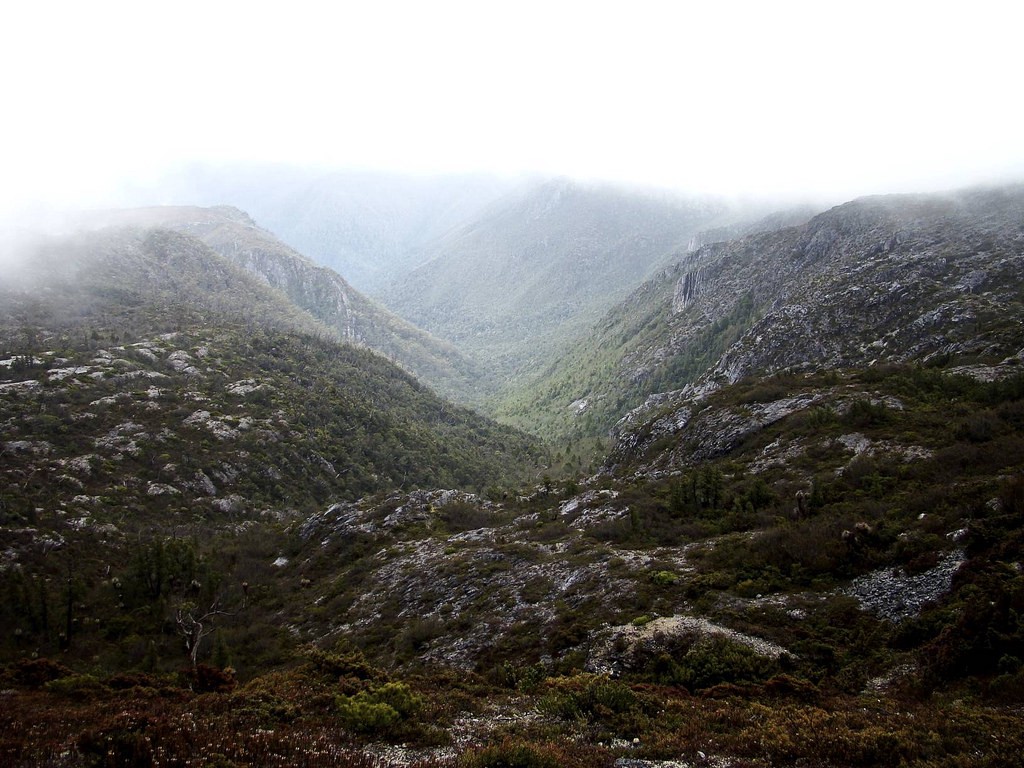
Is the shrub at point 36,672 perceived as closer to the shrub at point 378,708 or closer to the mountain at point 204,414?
the shrub at point 378,708

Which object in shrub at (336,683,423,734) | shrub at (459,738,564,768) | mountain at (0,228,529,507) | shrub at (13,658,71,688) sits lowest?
mountain at (0,228,529,507)

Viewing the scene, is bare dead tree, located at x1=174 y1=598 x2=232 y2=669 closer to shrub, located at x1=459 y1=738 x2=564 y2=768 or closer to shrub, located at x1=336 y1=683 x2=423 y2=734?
shrub, located at x1=336 y1=683 x2=423 y2=734

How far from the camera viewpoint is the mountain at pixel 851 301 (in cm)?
7325

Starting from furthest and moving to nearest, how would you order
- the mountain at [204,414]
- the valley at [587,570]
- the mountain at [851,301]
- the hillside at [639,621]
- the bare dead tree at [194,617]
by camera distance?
1. the mountain at [204,414]
2. the mountain at [851,301]
3. the bare dead tree at [194,617]
4. the valley at [587,570]
5. the hillside at [639,621]

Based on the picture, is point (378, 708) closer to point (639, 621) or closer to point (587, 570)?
point (639, 621)

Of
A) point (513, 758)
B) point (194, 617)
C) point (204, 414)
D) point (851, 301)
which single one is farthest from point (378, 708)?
point (204, 414)

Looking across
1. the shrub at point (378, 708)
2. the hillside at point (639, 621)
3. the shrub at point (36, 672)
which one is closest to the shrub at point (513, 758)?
the hillside at point (639, 621)

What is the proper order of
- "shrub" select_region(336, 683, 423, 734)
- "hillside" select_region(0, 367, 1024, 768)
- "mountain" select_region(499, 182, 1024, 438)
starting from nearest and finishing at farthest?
1. "hillside" select_region(0, 367, 1024, 768)
2. "shrub" select_region(336, 683, 423, 734)
3. "mountain" select_region(499, 182, 1024, 438)

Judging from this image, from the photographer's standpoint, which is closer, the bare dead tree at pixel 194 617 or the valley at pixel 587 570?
the valley at pixel 587 570

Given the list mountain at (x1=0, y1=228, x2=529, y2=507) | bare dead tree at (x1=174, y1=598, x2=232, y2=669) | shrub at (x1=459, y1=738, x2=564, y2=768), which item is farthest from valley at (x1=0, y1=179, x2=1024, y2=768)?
mountain at (x1=0, y1=228, x2=529, y2=507)

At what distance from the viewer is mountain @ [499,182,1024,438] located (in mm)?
73250

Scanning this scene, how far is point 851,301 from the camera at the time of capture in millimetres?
94625

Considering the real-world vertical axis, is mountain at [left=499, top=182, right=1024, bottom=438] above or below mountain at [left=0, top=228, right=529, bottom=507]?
above

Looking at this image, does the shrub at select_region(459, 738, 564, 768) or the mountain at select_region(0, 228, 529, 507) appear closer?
the shrub at select_region(459, 738, 564, 768)
